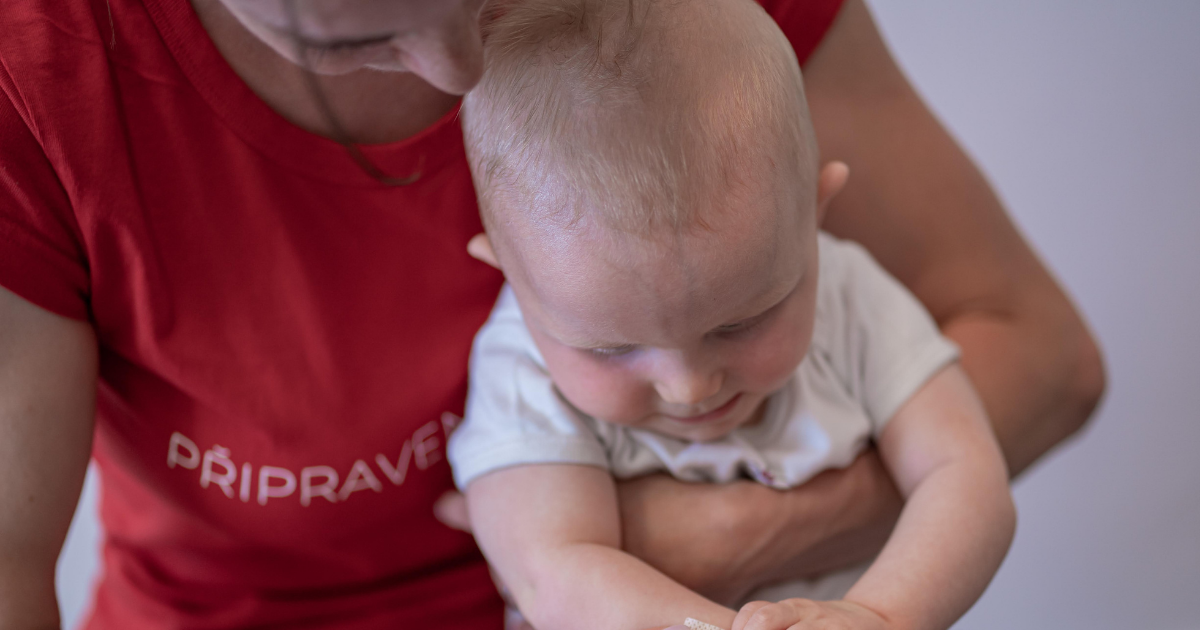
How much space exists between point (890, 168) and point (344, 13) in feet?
1.82

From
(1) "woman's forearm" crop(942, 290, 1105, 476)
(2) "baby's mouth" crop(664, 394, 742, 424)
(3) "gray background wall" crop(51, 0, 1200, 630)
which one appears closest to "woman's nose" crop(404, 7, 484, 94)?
(2) "baby's mouth" crop(664, 394, 742, 424)

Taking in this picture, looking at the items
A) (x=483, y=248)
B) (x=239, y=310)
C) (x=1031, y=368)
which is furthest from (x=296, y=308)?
(x=1031, y=368)

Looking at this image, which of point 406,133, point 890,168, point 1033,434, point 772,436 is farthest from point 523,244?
point 1033,434

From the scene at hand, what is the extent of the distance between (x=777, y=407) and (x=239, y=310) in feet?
1.33

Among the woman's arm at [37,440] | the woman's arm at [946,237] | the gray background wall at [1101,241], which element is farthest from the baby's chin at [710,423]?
the gray background wall at [1101,241]

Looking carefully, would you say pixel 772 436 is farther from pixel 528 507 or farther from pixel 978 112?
pixel 978 112

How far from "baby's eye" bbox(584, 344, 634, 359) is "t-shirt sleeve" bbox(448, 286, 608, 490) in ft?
0.31

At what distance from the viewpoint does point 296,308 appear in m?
0.71

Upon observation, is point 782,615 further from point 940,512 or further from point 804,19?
point 804,19

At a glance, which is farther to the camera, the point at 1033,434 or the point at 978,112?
the point at 978,112

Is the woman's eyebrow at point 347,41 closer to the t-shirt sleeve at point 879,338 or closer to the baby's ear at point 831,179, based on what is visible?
the baby's ear at point 831,179

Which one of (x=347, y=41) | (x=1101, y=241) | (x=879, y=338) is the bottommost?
(x=1101, y=241)

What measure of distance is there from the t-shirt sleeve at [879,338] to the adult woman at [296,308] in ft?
0.22

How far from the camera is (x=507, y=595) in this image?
0.79 metres
